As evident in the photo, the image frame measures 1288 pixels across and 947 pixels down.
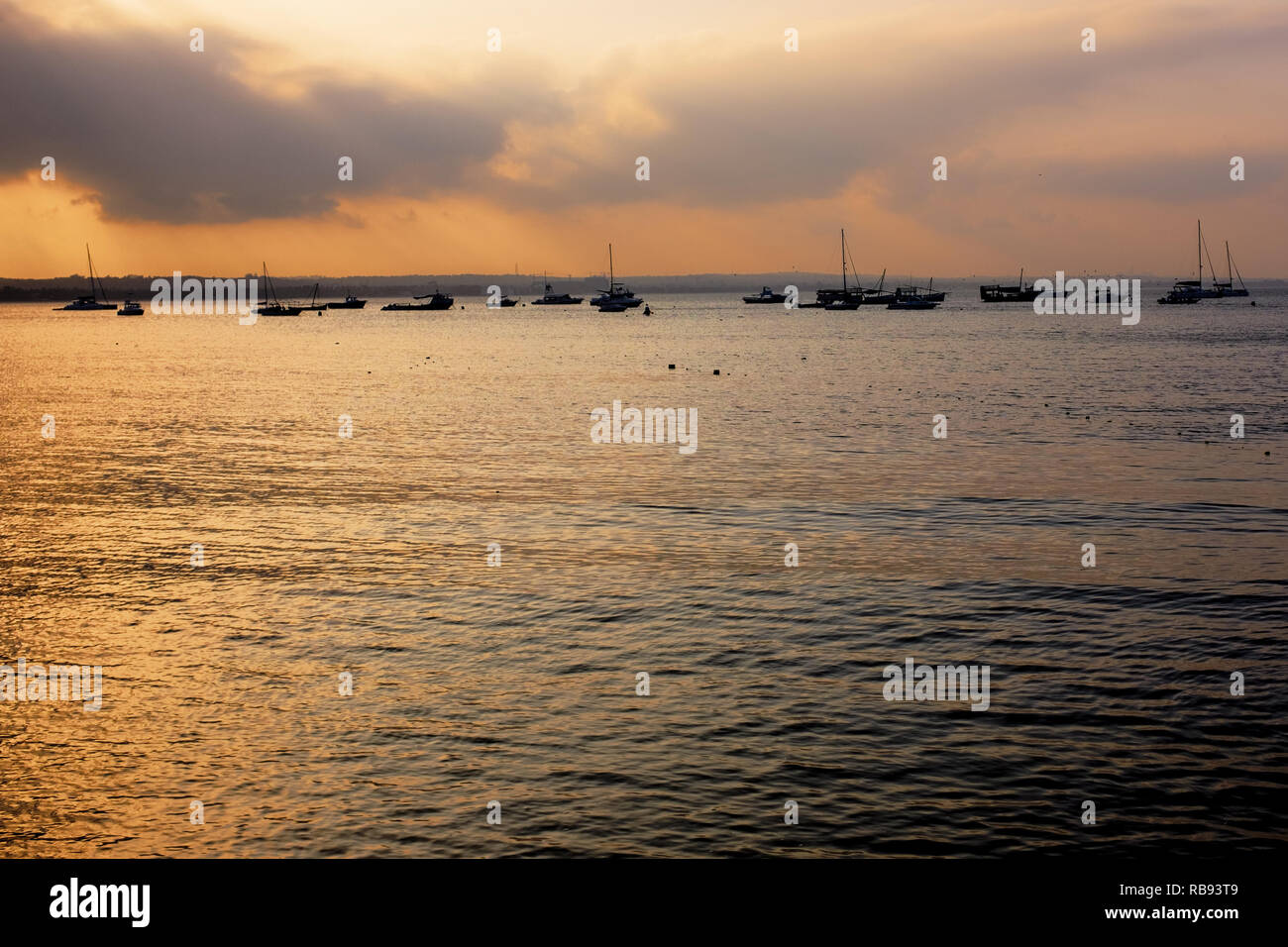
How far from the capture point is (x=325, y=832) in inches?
492

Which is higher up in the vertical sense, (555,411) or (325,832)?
(555,411)

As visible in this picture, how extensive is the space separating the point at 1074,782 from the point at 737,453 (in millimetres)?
29598

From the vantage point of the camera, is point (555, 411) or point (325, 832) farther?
point (555, 411)

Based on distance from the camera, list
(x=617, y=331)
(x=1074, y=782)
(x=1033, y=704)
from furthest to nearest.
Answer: (x=617, y=331) → (x=1033, y=704) → (x=1074, y=782)

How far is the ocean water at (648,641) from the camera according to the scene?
12.9m

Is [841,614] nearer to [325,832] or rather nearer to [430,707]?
[430,707]

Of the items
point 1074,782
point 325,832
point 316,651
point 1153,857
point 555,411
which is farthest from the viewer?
point 555,411

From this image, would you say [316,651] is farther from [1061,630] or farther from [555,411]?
[555,411]

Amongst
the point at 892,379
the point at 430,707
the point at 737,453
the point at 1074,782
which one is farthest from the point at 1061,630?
the point at 892,379

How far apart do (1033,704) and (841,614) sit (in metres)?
5.14

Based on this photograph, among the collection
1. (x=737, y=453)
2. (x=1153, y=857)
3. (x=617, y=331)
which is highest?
(x=617, y=331)

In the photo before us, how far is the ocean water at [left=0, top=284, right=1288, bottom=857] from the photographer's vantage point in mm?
12914

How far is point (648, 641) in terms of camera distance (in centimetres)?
1950

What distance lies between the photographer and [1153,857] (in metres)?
11.7
